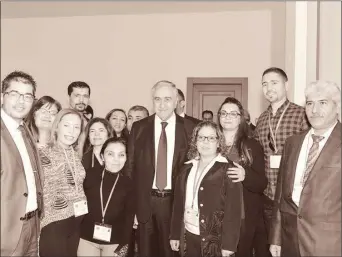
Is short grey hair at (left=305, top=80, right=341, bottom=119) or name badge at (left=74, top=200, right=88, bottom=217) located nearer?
short grey hair at (left=305, top=80, right=341, bottom=119)

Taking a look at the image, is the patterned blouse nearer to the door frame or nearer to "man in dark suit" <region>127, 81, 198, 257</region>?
"man in dark suit" <region>127, 81, 198, 257</region>

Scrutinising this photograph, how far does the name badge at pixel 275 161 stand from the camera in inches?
130

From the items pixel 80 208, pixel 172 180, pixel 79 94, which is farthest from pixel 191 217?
pixel 79 94

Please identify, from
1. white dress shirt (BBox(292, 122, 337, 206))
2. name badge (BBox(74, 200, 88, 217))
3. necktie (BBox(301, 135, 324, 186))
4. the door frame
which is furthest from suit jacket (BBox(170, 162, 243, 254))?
the door frame

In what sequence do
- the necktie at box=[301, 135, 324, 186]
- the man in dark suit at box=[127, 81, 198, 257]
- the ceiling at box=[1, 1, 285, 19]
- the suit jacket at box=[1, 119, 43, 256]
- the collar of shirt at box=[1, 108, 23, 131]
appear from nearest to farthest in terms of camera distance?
the suit jacket at box=[1, 119, 43, 256]
the collar of shirt at box=[1, 108, 23, 131]
the necktie at box=[301, 135, 324, 186]
the man in dark suit at box=[127, 81, 198, 257]
the ceiling at box=[1, 1, 285, 19]

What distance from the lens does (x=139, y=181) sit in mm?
3508

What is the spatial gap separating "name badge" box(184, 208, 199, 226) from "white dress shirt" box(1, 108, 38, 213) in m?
1.08

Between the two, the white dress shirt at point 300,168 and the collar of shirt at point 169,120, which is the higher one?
the collar of shirt at point 169,120

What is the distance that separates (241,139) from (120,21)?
5001mm

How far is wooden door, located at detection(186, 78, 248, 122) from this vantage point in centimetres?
712

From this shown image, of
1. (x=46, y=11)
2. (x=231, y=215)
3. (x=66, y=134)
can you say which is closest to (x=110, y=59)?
(x=46, y=11)

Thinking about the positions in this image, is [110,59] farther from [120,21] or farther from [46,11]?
[46,11]

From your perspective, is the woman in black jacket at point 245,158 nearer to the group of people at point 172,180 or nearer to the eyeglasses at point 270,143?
the group of people at point 172,180

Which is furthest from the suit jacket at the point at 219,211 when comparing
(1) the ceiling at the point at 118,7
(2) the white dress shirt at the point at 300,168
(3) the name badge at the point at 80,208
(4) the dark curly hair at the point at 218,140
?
(1) the ceiling at the point at 118,7
